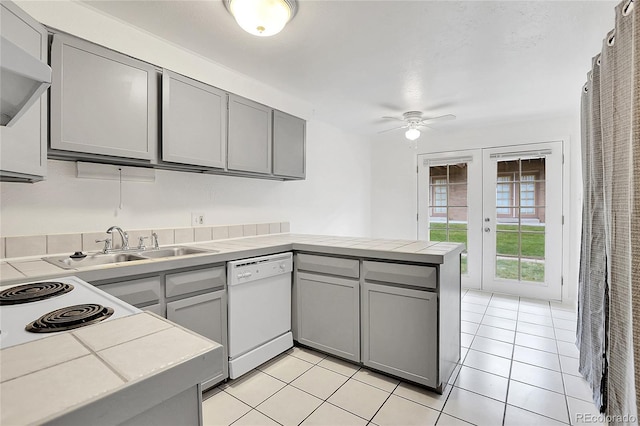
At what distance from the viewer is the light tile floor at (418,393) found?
1.78 m

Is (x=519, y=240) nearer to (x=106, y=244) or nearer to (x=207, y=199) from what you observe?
(x=207, y=199)

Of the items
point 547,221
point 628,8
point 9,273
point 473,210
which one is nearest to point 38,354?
point 9,273

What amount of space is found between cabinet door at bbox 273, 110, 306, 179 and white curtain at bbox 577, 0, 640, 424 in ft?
7.76

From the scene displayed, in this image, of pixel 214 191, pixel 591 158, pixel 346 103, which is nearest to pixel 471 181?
pixel 346 103

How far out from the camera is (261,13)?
171 cm

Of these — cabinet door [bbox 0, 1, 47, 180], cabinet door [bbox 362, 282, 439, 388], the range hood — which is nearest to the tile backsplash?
cabinet door [bbox 0, 1, 47, 180]

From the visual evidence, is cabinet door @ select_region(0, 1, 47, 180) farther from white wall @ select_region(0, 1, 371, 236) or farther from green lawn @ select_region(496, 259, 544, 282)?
green lawn @ select_region(496, 259, 544, 282)

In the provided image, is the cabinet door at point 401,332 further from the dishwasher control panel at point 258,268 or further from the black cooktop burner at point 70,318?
the black cooktop burner at point 70,318

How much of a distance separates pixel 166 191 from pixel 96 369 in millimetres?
2108

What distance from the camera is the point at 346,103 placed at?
11.7 feet

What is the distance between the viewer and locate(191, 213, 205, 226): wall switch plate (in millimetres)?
2625

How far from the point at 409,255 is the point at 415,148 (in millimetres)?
3473

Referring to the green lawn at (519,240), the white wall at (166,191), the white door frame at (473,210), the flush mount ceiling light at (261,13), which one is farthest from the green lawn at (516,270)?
the flush mount ceiling light at (261,13)

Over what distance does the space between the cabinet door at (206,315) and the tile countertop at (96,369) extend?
117 cm
